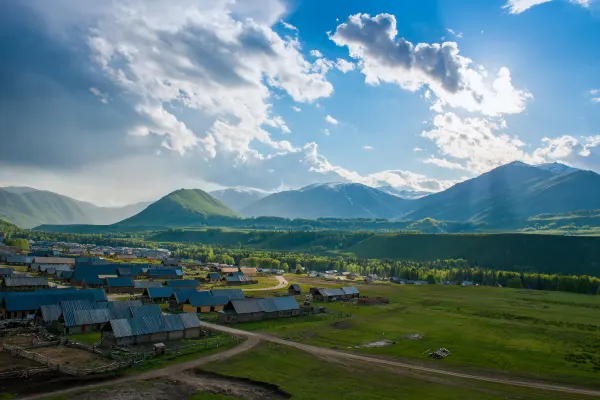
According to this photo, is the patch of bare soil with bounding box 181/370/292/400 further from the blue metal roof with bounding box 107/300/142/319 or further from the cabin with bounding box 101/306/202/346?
the blue metal roof with bounding box 107/300/142/319

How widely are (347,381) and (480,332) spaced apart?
130 ft

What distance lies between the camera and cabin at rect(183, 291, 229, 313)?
88044 mm

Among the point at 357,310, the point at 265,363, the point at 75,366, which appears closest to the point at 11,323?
the point at 75,366

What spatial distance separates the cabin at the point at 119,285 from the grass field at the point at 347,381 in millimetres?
68666

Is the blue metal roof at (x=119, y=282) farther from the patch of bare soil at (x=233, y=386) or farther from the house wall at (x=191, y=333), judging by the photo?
the patch of bare soil at (x=233, y=386)

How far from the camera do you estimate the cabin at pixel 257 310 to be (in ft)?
259

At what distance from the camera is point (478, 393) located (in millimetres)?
44562

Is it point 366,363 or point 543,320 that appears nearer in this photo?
point 366,363

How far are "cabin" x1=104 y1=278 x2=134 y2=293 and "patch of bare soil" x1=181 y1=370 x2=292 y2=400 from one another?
7268 centimetres

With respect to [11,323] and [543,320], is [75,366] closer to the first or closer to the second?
[11,323]

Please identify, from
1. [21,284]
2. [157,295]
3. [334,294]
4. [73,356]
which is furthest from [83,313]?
[334,294]

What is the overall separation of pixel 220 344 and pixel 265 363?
10.7 metres

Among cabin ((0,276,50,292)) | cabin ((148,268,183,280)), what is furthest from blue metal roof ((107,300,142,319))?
cabin ((148,268,183,280))

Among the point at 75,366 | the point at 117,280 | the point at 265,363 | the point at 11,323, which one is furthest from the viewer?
the point at 117,280
